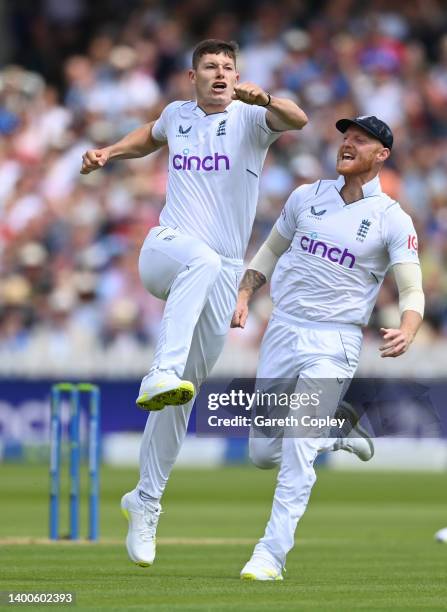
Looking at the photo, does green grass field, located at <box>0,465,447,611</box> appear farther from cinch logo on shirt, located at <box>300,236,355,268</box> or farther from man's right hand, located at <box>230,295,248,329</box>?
cinch logo on shirt, located at <box>300,236,355,268</box>

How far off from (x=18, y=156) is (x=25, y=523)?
412 inches

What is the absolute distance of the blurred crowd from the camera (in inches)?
826

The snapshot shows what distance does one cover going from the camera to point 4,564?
390 inches

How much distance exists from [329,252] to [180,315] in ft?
2.96

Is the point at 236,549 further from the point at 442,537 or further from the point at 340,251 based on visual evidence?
the point at 340,251

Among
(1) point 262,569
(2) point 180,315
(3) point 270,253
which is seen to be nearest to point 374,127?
(3) point 270,253

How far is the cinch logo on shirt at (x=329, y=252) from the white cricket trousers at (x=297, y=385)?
0.35 metres

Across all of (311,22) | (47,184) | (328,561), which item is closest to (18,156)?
(47,184)

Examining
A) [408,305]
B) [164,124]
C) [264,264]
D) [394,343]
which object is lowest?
[394,343]

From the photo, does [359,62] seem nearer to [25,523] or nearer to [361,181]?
[25,523]

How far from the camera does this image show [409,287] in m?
8.78

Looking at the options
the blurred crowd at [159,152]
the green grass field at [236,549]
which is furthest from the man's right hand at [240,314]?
the blurred crowd at [159,152]

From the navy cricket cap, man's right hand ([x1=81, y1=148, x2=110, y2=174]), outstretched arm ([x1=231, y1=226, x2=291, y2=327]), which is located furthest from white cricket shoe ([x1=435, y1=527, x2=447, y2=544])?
man's right hand ([x1=81, y1=148, x2=110, y2=174])

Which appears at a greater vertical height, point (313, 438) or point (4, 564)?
point (313, 438)
